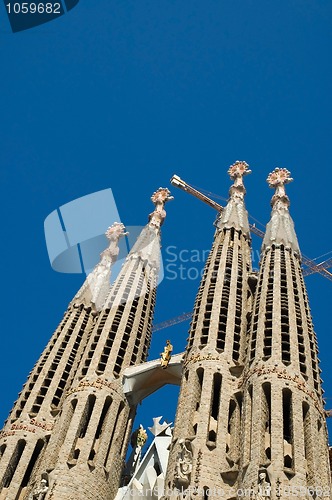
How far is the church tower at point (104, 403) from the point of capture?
34.1m

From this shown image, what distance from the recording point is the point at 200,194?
224 ft

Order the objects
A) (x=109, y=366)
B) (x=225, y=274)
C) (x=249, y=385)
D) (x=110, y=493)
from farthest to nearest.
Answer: (x=225, y=274) → (x=109, y=366) → (x=110, y=493) → (x=249, y=385)

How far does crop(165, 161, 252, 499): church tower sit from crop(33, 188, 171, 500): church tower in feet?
15.0

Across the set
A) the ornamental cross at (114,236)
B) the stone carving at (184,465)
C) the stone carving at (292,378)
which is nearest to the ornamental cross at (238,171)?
the ornamental cross at (114,236)

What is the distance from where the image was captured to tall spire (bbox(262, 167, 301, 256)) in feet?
147

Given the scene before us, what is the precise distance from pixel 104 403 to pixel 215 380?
6500 millimetres

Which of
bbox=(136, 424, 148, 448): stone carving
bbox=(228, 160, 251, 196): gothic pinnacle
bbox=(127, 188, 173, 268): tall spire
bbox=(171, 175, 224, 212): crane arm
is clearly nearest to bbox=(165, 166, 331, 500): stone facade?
bbox=(136, 424, 148, 448): stone carving

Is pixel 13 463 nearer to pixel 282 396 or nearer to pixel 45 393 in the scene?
pixel 45 393

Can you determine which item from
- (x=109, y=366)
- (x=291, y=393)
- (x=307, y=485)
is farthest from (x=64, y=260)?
(x=307, y=485)

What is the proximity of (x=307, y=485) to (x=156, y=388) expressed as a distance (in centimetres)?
1548

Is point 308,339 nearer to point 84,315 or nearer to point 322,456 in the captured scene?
point 322,456

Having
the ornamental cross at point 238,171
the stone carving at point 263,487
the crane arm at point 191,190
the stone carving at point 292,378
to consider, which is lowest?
the stone carving at point 263,487

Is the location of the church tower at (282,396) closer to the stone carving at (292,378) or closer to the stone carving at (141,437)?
the stone carving at (292,378)

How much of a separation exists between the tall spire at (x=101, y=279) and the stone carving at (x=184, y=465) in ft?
60.2
